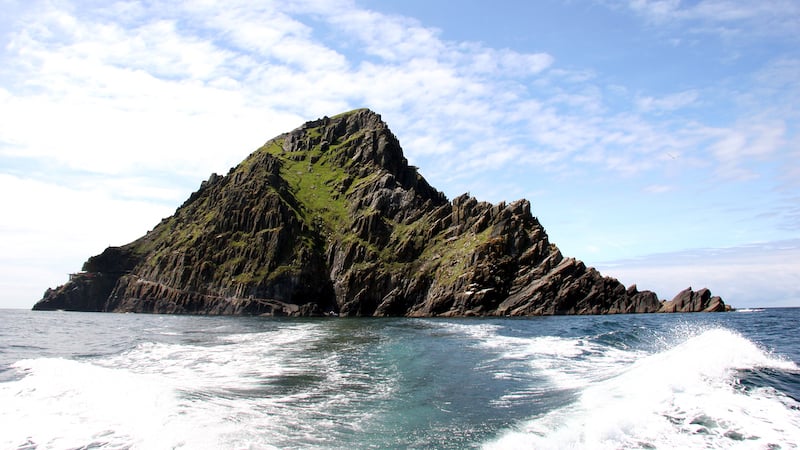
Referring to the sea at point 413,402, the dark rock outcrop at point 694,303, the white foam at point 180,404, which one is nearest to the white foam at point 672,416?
the sea at point 413,402

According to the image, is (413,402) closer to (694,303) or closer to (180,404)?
(180,404)

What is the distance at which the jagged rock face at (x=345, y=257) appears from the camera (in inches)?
4419

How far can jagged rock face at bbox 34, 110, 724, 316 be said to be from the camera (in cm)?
11225

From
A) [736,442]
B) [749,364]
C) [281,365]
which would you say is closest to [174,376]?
[281,365]

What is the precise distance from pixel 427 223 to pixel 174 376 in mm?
124656

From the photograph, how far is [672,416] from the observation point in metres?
14.6

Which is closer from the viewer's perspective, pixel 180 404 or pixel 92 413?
pixel 92 413

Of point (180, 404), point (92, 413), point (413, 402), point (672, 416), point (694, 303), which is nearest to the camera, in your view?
point (672, 416)

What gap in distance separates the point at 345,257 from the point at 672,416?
13305 cm

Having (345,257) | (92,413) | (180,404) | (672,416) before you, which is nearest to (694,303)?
(345,257)

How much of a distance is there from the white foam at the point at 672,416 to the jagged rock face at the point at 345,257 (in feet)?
297

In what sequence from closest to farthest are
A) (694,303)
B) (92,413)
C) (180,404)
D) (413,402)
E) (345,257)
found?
(92,413) < (180,404) < (413,402) < (694,303) < (345,257)

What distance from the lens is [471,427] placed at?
613 inches

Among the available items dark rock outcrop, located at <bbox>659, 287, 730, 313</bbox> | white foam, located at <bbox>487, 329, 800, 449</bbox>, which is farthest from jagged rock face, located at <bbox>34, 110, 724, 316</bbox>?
white foam, located at <bbox>487, 329, 800, 449</bbox>
